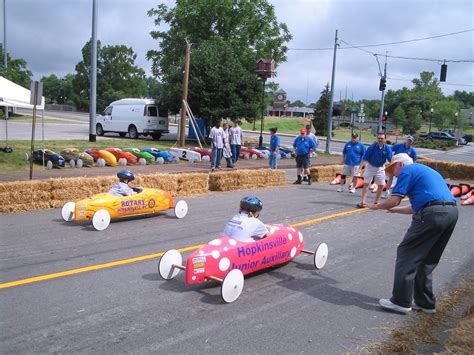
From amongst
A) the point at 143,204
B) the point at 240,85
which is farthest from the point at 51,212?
the point at 240,85

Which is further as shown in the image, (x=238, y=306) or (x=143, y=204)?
(x=143, y=204)

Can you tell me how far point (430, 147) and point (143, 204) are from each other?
172ft

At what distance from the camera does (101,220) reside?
862cm

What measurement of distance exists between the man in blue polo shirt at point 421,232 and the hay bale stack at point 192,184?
28.1ft

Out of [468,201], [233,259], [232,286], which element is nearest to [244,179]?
[468,201]

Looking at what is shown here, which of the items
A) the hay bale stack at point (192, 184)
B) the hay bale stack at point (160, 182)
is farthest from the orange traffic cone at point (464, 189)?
the hay bale stack at point (160, 182)

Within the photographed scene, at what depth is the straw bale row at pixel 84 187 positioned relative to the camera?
10141mm

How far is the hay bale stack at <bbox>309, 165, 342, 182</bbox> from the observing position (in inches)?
720

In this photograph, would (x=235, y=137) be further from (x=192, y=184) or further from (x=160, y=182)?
(x=160, y=182)

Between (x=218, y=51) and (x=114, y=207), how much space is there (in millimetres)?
24986

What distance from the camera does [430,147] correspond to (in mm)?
55438

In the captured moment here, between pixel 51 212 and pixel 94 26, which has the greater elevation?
pixel 94 26

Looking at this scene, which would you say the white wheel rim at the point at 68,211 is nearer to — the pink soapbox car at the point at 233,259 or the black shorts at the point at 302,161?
the pink soapbox car at the point at 233,259

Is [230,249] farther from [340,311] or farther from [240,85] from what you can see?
[240,85]
